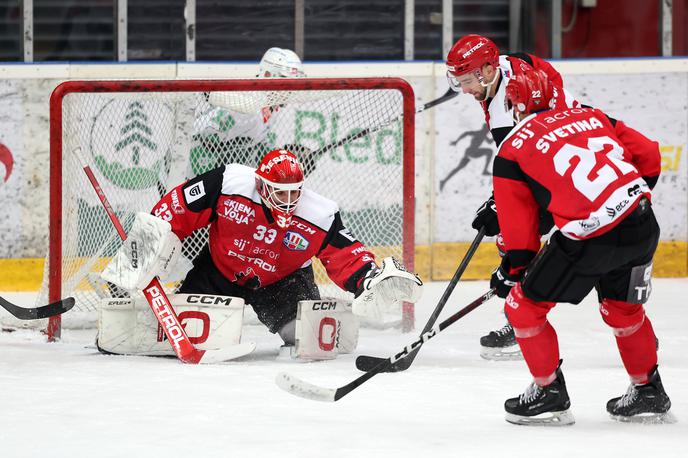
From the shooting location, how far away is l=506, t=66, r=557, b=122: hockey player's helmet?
9.63ft

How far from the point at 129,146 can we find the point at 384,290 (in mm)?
1662

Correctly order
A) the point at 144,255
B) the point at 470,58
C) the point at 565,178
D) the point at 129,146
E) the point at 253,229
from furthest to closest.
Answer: the point at 129,146 → the point at 253,229 → the point at 144,255 → the point at 470,58 → the point at 565,178

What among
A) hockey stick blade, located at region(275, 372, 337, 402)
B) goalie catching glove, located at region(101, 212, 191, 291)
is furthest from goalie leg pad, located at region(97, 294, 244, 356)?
hockey stick blade, located at region(275, 372, 337, 402)

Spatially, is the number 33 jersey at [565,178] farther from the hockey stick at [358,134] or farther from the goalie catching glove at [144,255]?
the hockey stick at [358,134]

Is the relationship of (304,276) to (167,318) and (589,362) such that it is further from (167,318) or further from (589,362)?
(589,362)

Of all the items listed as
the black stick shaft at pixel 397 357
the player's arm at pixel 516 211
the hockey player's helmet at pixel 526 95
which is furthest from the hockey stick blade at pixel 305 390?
the hockey player's helmet at pixel 526 95

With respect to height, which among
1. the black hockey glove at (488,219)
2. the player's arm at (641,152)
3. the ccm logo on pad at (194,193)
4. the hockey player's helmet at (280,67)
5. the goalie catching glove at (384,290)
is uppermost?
the hockey player's helmet at (280,67)

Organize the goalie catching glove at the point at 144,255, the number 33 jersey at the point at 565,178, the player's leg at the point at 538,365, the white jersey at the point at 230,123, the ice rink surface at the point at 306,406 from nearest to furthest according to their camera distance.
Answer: the ice rink surface at the point at 306,406 < the number 33 jersey at the point at 565,178 < the player's leg at the point at 538,365 < the goalie catching glove at the point at 144,255 < the white jersey at the point at 230,123

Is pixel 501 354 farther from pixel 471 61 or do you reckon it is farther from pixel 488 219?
pixel 471 61

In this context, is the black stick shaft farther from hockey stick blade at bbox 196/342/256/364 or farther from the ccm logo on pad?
the ccm logo on pad

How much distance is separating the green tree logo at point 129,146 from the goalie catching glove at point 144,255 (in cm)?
94

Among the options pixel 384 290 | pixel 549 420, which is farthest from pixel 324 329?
pixel 549 420

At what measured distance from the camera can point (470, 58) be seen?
376 cm

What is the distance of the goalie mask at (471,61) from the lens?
3762mm
